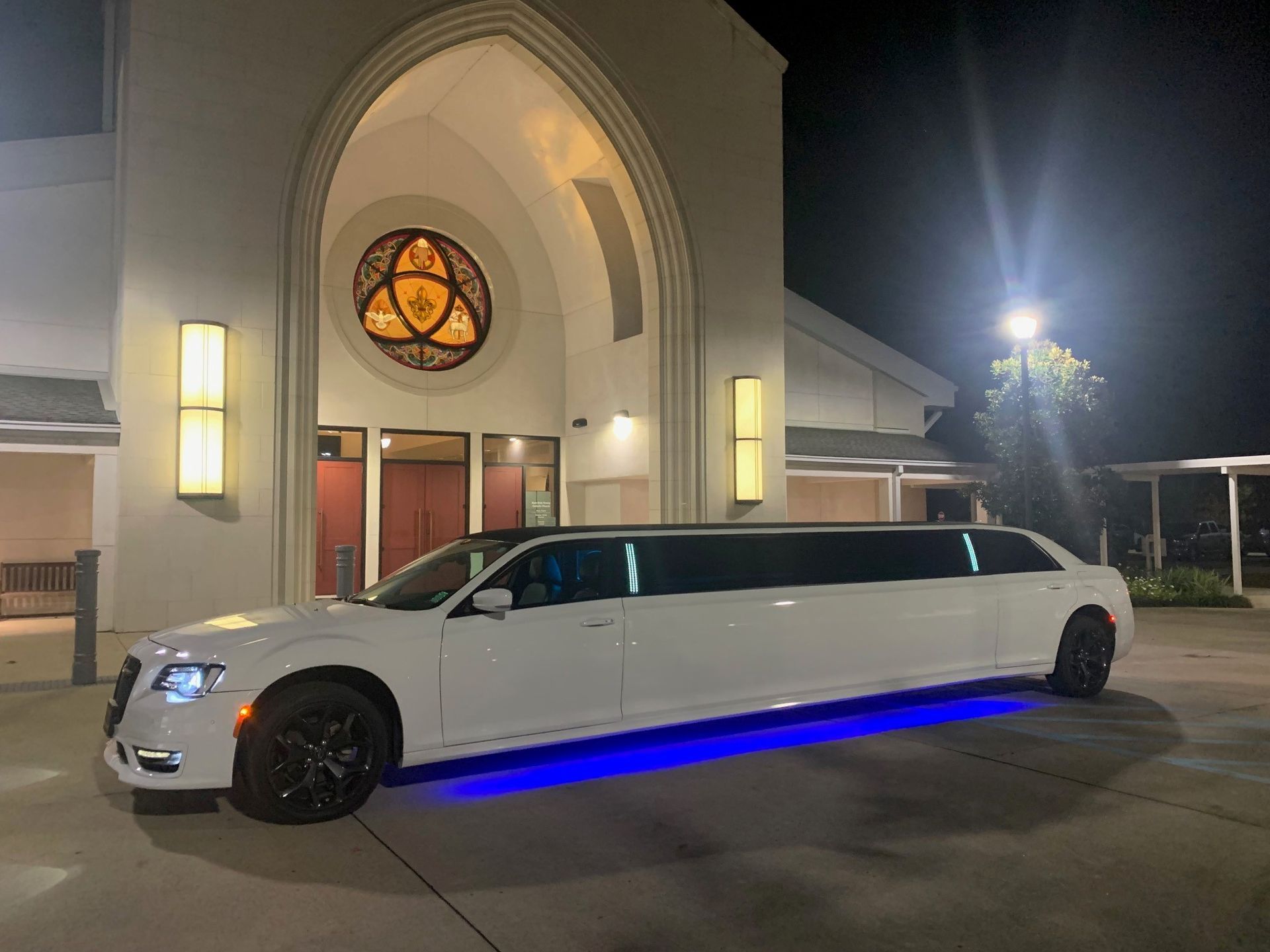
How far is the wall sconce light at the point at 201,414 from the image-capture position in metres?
11.1

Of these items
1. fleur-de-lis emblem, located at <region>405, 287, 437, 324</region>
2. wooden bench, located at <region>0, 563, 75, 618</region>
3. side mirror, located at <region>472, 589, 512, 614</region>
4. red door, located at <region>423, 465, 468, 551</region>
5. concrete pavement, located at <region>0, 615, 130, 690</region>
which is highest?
fleur-de-lis emblem, located at <region>405, 287, 437, 324</region>

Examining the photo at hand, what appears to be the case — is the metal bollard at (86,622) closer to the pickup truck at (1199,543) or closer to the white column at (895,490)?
the white column at (895,490)

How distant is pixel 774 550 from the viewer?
22.7 feet

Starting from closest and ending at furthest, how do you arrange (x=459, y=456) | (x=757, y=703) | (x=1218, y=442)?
1. (x=757, y=703)
2. (x=459, y=456)
3. (x=1218, y=442)

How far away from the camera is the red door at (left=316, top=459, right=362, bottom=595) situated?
15523mm

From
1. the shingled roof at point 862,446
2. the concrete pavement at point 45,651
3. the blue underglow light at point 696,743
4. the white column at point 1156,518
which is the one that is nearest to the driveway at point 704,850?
the blue underglow light at point 696,743

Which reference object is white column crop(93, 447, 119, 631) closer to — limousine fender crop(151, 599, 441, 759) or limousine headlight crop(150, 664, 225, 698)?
limousine fender crop(151, 599, 441, 759)

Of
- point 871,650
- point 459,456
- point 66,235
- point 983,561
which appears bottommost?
point 871,650

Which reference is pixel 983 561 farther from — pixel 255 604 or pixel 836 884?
pixel 255 604

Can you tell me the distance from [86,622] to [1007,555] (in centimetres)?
867

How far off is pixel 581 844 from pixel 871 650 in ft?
10.7

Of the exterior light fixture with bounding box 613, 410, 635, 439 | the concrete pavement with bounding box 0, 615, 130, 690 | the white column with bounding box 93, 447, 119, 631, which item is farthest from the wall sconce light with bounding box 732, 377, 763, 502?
the white column with bounding box 93, 447, 119, 631

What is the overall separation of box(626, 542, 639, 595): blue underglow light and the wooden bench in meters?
11.9

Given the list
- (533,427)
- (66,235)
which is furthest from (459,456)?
(66,235)
